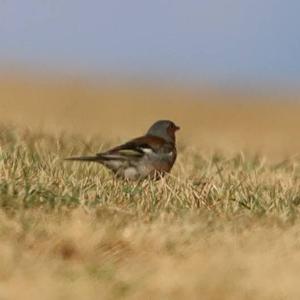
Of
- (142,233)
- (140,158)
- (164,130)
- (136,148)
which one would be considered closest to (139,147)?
(136,148)

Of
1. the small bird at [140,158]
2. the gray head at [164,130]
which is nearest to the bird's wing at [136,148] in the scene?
the small bird at [140,158]

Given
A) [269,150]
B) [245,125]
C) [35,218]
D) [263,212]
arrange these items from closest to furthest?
1. [35,218]
2. [263,212]
3. [269,150]
4. [245,125]

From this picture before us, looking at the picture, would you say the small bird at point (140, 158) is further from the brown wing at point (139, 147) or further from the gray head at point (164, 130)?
the gray head at point (164, 130)

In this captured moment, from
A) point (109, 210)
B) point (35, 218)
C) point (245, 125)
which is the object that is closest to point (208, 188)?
point (109, 210)

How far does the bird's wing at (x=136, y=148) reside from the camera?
10602 millimetres

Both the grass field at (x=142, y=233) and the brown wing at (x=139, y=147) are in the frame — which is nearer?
the grass field at (x=142, y=233)

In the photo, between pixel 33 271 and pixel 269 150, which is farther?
pixel 269 150

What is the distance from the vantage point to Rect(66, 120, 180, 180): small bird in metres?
10.4

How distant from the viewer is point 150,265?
6.82 meters

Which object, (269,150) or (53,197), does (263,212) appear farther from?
(269,150)

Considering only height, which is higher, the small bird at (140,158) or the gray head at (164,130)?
the gray head at (164,130)

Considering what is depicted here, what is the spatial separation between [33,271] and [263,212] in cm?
227

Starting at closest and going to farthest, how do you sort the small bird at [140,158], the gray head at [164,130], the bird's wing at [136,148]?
the small bird at [140,158] < the bird's wing at [136,148] < the gray head at [164,130]

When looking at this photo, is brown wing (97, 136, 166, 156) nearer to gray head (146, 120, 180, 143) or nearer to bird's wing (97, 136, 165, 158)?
bird's wing (97, 136, 165, 158)
